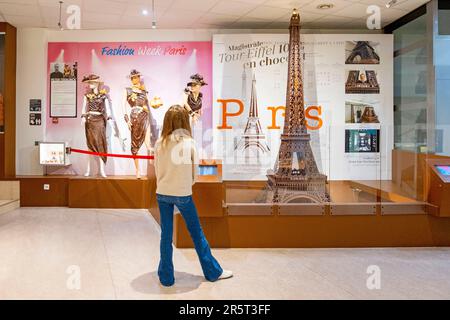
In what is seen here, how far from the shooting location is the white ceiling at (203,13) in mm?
6801

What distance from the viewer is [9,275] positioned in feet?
12.5

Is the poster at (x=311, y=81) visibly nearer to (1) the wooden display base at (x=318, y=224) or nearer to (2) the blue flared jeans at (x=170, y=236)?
(1) the wooden display base at (x=318, y=224)

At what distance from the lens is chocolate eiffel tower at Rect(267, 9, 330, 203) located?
5062 mm

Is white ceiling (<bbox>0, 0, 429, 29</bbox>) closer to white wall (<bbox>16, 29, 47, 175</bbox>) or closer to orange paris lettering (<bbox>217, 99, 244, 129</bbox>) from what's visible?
white wall (<bbox>16, 29, 47, 175</bbox>)

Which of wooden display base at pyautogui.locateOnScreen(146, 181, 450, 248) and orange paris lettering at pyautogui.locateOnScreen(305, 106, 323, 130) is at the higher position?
orange paris lettering at pyautogui.locateOnScreen(305, 106, 323, 130)

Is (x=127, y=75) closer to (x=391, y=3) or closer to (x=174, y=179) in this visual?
(x=391, y=3)

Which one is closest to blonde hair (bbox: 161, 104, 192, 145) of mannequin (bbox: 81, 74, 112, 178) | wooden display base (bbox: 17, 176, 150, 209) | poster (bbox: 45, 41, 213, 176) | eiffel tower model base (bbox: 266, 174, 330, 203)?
Answer: eiffel tower model base (bbox: 266, 174, 330, 203)

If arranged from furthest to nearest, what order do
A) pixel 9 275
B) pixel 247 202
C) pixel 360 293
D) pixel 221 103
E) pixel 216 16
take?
1. pixel 221 103
2. pixel 216 16
3. pixel 247 202
4. pixel 9 275
5. pixel 360 293

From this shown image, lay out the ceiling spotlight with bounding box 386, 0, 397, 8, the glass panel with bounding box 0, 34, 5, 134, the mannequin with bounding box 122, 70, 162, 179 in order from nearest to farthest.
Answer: the ceiling spotlight with bounding box 386, 0, 397, 8
the glass panel with bounding box 0, 34, 5, 134
the mannequin with bounding box 122, 70, 162, 179

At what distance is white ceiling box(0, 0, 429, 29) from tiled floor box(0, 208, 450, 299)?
3532 mm

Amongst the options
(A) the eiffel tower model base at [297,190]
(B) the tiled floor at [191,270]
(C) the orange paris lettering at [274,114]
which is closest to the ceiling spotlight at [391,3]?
(C) the orange paris lettering at [274,114]

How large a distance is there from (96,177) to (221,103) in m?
2.58

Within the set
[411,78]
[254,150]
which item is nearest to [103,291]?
[254,150]

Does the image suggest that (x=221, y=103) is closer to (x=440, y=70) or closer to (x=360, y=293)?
(x=440, y=70)
